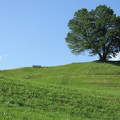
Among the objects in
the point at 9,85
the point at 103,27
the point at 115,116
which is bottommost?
the point at 115,116

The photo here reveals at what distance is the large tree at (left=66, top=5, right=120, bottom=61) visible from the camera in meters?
91.2

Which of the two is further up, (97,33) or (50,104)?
(97,33)

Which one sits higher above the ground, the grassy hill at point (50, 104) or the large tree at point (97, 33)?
the large tree at point (97, 33)

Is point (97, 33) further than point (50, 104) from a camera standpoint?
Yes

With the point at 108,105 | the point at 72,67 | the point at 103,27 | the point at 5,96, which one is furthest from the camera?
the point at 103,27

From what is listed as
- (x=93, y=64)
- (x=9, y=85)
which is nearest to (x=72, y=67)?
(x=93, y=64)

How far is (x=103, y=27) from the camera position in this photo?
303 feet

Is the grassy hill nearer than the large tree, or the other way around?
the grassy hill

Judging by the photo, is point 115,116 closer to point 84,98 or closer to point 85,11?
point 84,98

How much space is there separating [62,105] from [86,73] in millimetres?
47910

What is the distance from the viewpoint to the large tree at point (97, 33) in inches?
3590

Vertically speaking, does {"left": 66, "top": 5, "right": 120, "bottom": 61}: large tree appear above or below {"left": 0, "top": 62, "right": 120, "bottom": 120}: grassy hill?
above

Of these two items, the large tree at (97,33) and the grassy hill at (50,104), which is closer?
the grassy hill at (50,104)

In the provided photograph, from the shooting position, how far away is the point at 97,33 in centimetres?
9188
